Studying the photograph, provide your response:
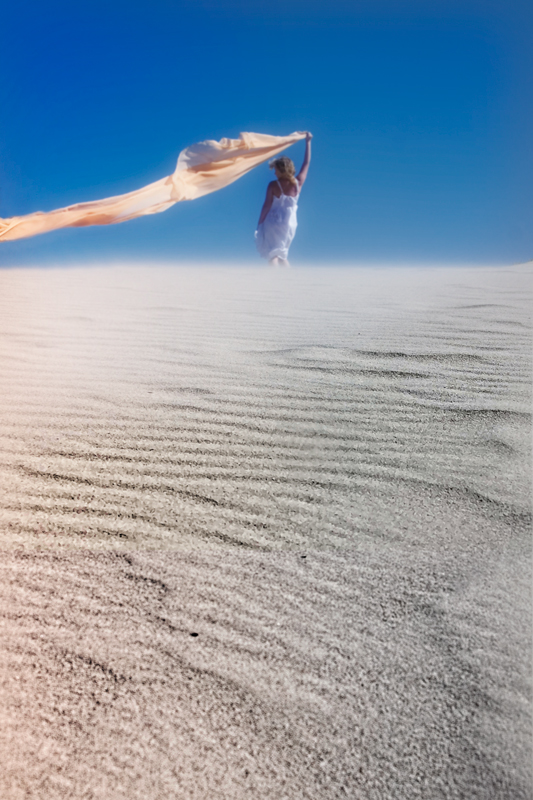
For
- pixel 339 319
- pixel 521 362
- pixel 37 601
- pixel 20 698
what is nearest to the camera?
pixel 20 698

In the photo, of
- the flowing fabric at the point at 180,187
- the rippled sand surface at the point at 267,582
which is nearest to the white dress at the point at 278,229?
the flowing fabric at the point at 180,187

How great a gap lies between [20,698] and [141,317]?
4269 millimetres

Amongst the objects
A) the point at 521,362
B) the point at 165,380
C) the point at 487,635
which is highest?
the point at 521,362

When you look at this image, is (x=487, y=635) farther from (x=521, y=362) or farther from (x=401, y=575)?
(x=521, y=362)

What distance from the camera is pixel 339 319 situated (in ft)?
16.2

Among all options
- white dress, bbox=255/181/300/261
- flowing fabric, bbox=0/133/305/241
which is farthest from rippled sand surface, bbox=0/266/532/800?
white dress, bbox=255/181/300/261

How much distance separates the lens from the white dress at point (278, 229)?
31.2 ft

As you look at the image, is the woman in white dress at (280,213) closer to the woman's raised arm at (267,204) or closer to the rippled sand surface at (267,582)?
the woman's raised arm at (267,204)

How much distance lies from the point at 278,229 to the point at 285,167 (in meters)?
0.95

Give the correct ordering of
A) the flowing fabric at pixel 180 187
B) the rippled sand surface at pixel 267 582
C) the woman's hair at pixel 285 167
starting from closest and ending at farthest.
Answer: the rippled sand surface at pixel 267 582 → the flowing fabric at pixel 180 187 → the woman's hair at pixel 285 167

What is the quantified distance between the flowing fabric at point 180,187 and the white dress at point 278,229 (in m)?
2.70

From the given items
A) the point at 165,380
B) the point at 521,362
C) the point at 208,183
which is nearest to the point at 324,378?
the point at 165,380

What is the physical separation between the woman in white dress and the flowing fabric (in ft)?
8.28

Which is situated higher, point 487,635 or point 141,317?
point 141,317
